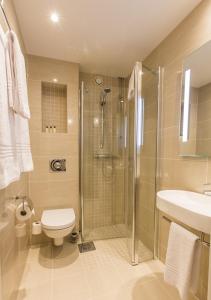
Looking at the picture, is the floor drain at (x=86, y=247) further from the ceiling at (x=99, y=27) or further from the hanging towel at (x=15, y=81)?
the ceiling at (x=99, y=27)

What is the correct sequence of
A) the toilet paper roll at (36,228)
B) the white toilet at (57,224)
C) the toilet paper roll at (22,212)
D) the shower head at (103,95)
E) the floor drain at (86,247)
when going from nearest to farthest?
the toilet paper roll at (22,212) < the white toilet at (57,224) < the toilet paper roll at (36,228) < the floor drain at (86,247) < the shower head at (103,95)

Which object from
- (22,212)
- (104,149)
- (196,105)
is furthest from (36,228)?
(196,105)

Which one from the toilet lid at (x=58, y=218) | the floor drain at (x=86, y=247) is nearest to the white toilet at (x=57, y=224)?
the toilet lid at (x=58, y=218)

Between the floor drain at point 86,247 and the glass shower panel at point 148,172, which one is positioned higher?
the glass shower panel at point 148,172

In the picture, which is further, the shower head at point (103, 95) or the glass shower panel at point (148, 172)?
the shower head at point (103, 95)

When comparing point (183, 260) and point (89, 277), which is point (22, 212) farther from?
point (183, 260)

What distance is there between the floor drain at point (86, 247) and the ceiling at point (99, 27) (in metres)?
2.41

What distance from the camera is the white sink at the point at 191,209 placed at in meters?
0.92

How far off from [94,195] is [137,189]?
0.94m

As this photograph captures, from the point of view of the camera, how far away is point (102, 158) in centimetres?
258

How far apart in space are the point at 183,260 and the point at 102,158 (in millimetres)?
1662

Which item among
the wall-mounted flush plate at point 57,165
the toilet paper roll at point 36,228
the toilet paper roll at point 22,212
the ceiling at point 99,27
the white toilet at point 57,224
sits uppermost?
the ceiling at point 99,27

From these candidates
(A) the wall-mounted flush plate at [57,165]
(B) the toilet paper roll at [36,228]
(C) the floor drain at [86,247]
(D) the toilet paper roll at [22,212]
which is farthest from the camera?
(A) the wall-mounted flush plate at [57,165]

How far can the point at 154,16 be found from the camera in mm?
1539
